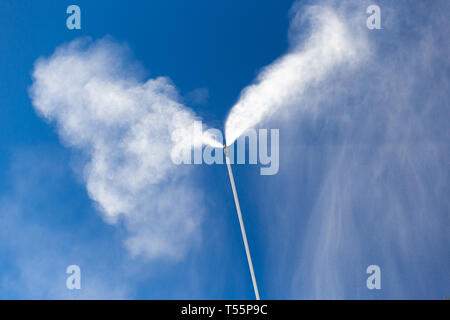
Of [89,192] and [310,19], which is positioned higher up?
[310,19]

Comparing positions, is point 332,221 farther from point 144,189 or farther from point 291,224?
point 144,189

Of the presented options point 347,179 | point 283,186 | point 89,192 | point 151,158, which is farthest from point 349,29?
point 89,192

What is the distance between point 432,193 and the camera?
87.2 feet

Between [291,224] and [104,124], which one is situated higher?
[104,124]

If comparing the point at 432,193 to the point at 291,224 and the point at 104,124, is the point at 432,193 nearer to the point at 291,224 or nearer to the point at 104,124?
the point at 291,224

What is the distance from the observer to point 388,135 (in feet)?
88.6

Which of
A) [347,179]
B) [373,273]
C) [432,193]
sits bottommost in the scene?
[373,273]

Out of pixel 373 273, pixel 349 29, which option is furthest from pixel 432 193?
pixel 349 29
